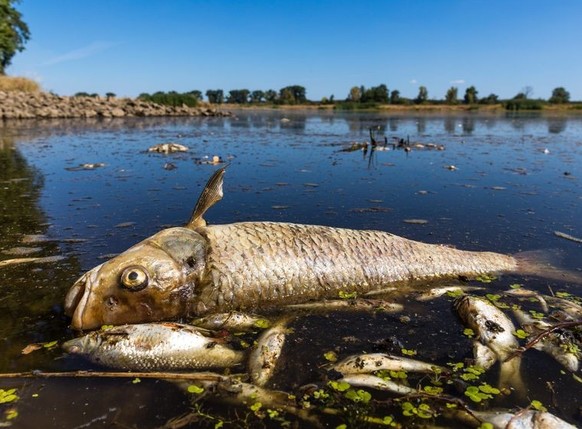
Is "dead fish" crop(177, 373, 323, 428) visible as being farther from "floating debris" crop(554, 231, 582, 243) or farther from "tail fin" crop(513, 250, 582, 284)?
"floating debris" crop(554, 231, 582, 243)

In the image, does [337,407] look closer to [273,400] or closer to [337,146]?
[273,400]

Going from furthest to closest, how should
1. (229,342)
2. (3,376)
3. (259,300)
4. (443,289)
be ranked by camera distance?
(443,289), (259,300), (229,342), (3,376)

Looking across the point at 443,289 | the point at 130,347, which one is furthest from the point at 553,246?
the point at 130,347

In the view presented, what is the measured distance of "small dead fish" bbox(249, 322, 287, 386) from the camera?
9.80 feet

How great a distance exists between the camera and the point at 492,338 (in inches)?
135

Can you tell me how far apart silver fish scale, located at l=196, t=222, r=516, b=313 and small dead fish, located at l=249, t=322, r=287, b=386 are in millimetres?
645

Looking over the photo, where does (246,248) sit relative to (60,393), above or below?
above

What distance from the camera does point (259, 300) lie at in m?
4.09

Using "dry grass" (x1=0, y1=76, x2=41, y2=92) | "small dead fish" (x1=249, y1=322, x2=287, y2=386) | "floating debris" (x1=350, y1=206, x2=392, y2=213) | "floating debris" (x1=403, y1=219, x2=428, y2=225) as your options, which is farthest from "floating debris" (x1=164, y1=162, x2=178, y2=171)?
"dry grass" (x1=0, y1=76, x2=41, y2=92)

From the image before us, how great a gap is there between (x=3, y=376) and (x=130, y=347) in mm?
896

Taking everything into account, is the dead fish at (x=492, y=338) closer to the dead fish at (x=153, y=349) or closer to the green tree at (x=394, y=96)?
the dead fish at (x=153, y=349)

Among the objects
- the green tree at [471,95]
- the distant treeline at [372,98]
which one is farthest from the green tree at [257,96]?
the green tree at [471,95]

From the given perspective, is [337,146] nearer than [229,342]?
No

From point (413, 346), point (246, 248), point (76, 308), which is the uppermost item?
point (246, 248)
